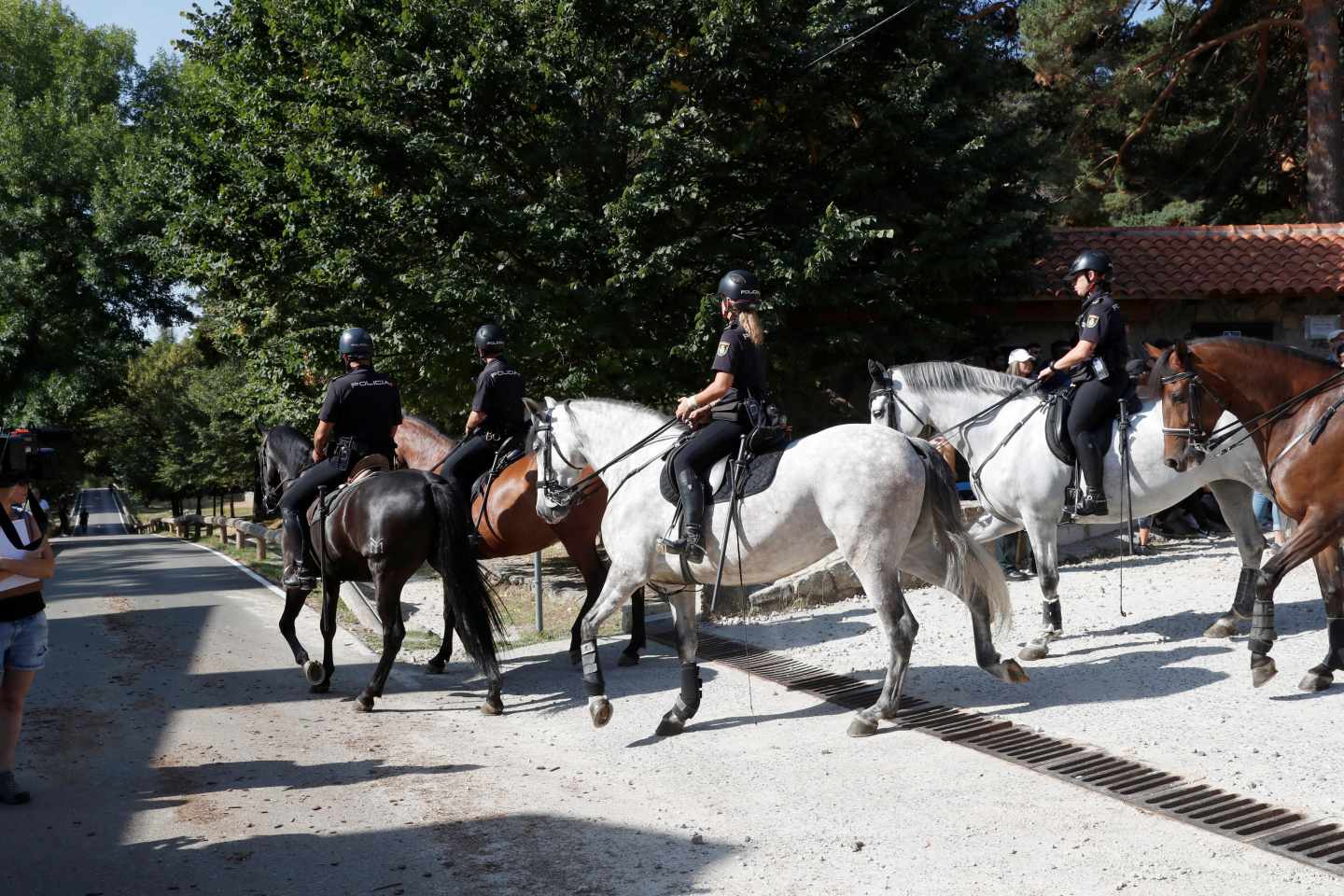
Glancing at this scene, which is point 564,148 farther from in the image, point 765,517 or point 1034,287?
point 765,517

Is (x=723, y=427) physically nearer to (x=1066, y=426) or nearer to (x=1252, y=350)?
(x=1066, y=426)

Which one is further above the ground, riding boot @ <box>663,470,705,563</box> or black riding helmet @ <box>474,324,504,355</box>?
black riding helmet @ <box>474,324,504,355</box>

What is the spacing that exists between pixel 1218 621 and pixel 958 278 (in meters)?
7.90

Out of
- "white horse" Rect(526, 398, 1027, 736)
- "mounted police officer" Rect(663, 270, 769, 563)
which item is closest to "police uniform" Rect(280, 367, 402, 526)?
"white horse" Rect(526, 398, 1027, 736)

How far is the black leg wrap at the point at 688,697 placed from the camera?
285 inches

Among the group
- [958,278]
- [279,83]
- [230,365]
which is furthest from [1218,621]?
[230,365]

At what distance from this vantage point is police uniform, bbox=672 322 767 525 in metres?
7.04

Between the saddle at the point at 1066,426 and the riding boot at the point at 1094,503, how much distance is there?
11.7 inches

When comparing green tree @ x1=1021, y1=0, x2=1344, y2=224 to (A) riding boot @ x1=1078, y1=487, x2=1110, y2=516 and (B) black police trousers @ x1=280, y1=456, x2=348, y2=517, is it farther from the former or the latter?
(B) black police trousers @ x1=280, y1=456, x2=348, y2=517

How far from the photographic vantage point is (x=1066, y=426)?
9016mm

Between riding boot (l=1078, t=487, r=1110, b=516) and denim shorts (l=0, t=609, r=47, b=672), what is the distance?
738cm

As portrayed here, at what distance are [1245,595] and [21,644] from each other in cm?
860

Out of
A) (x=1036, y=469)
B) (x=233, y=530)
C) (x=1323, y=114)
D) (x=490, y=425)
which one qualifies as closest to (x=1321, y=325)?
(x=1323, y=114)

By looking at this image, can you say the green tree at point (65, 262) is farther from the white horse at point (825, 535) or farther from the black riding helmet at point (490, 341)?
the white horse at point (825, 535)
